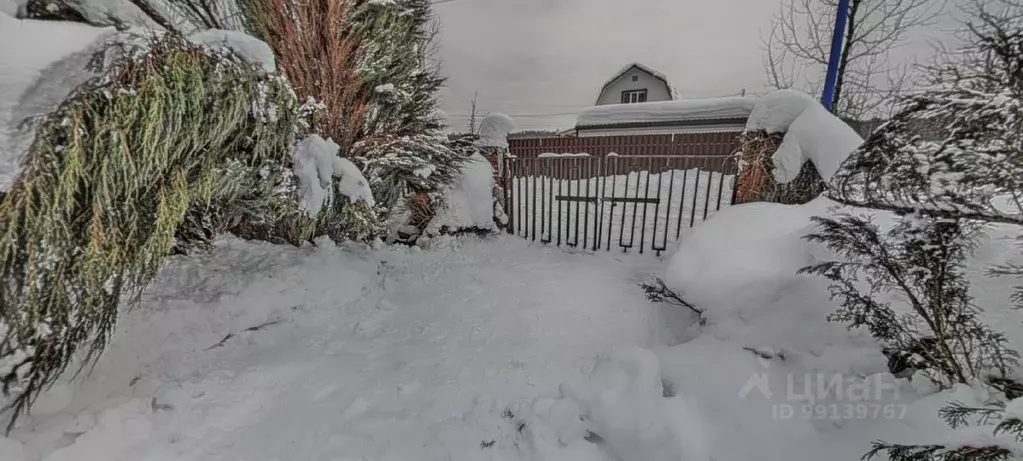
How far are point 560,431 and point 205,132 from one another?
91.3 inches

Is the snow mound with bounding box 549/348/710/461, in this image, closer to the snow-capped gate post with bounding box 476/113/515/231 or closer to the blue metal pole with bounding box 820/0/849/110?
the snow-capped gate post with bounding box 476/113/515/231

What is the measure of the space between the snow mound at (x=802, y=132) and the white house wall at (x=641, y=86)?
15.2 meters

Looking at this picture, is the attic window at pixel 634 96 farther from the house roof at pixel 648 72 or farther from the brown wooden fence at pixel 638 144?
the brown wooden fence at pixel 638 144

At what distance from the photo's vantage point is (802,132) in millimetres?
3635

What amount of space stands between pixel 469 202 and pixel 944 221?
4245mm

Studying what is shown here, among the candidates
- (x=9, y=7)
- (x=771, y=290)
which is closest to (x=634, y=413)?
(x=771, y=290)

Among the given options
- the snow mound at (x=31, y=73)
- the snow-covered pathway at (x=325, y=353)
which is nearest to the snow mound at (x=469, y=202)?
the snow-covered pathway at (x=325, y=353)

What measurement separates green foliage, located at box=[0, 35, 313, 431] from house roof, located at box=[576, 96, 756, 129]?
9137mm

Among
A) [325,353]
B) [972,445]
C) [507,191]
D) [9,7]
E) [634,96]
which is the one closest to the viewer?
[972,445]

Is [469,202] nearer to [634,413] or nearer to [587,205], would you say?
[587,205]

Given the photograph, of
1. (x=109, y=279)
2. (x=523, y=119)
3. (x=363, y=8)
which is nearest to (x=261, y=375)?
(x=109, y=279)

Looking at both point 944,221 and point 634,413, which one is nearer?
point 944,221

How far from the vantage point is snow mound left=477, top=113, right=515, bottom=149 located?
5.46 meters

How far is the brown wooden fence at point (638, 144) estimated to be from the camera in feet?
23.6
